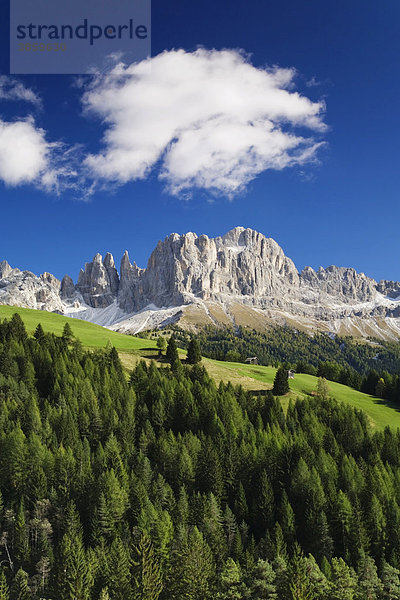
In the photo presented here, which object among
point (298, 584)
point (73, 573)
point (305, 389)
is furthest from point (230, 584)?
point (305, 389)

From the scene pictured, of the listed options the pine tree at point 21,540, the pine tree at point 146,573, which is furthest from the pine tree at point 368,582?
the pine tree at point 21,540

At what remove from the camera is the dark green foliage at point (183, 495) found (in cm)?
4916

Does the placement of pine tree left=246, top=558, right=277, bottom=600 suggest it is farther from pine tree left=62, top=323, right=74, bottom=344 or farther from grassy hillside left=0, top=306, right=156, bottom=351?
grassy hillside left=0, top=306, right=156, bottom=351

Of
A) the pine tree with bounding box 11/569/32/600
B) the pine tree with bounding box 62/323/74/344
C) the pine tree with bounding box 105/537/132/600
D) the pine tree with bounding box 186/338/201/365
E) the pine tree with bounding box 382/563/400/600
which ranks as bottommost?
the pine tree with bounding box 382/563/400/600

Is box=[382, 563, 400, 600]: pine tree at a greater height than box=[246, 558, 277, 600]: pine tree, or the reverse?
box=[246, 558, 277, 600]: pine tree

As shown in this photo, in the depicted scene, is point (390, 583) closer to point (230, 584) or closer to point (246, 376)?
point (230, 584)

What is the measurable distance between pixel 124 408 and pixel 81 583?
145 feet

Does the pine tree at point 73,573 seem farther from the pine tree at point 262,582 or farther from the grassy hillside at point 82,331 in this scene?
the grassy hillside at point 82,331

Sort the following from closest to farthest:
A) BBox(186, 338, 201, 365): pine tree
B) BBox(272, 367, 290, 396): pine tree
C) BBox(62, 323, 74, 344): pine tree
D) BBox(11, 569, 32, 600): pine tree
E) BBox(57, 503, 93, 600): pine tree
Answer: BBox(57, 503, 93, 600): pine tree
BBox(11, 569, 32, 600): pine tree
BBox(272, 367, 290, 396): pine tree
BBox(186, 338, 201, 365): pine tree
BBox(62, 323, 74, 344): pine tree

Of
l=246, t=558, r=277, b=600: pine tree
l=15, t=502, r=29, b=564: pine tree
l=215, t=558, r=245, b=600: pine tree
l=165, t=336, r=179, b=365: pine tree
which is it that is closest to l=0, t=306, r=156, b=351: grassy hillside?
l=165, t=336, r=179, b=365: pine tree

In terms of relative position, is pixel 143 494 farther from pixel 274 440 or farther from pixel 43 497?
pixel 274 440

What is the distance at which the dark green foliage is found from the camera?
49.2m

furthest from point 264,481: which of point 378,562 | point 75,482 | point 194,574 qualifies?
point 75,482

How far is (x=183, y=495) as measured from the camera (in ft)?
210
